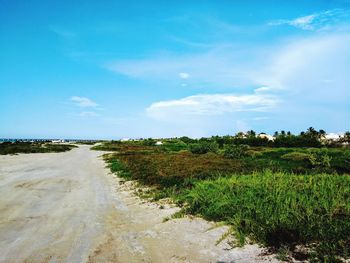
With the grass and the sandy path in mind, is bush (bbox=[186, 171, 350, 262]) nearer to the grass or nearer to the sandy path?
the grass

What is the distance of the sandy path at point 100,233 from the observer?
6.63m

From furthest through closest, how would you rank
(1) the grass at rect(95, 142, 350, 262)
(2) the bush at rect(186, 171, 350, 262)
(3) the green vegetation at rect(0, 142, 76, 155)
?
(3) the green vegetation at rect(0, 142, 76, 155) → (2) the bush at rect(186, 171, 350, 262) → (1) the grass at rect(95, 142, 350, 262)

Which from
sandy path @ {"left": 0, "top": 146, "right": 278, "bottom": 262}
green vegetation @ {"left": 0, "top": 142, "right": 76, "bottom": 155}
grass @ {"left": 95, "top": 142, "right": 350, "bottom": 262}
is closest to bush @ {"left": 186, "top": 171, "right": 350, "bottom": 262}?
grass @ {"left": 95, "top": 142, "right": 350, "bottom": 262}

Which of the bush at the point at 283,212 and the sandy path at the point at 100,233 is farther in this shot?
the bush at the point at 283,212

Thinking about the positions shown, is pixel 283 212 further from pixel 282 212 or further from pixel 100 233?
pixel 100 233

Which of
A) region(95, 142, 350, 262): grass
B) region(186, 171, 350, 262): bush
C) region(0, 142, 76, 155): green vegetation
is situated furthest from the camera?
region(0, 142, 76, 155): green vegetation

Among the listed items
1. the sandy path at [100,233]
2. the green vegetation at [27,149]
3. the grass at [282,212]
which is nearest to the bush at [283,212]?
the grass at [282,212]

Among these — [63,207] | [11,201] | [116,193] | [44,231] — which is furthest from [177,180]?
[44,231]

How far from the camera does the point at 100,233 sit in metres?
8.16

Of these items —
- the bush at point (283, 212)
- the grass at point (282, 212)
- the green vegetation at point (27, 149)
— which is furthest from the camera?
the green vegetation at point (27, 149)

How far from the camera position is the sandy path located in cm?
663

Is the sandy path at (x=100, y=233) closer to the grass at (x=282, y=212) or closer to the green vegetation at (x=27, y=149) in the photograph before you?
the grass at (x=282, y=212)

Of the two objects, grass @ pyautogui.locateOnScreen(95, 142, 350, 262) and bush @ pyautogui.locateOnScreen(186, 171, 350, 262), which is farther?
bush @ pyautogui.locateOnScreen(186, 171, 350, 262)

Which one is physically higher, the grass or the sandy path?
the grass
